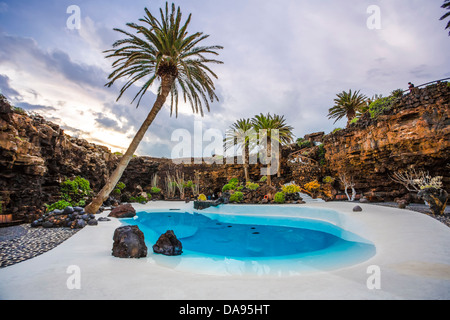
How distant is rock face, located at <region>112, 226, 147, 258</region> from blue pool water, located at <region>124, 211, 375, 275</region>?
13.3 inches

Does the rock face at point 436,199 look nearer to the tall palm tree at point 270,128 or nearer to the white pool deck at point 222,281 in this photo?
the white pool deck at point 222,281

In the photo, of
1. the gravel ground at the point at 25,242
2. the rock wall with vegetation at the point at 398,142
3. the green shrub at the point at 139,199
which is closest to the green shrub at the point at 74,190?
the gravel ground at the point at 25,242

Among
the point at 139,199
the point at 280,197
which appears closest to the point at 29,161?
the point at 139,199

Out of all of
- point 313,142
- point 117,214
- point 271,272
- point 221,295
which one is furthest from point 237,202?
point 313,142

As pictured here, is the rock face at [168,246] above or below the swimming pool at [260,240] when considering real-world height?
above

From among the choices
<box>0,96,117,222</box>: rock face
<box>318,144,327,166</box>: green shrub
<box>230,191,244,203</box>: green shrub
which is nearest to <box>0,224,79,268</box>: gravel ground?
<box>0,96,117,222</box>: rock face

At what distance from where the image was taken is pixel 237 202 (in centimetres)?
1344

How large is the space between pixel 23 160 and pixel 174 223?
19.8 ft

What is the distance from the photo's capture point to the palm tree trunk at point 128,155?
8039mm

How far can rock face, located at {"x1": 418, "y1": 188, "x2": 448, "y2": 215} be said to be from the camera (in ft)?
18.8

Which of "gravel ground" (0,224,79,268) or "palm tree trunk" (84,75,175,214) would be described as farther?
"palm tree trunk" (84,75,175,214)

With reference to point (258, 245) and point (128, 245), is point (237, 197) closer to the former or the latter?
point (258, 245)

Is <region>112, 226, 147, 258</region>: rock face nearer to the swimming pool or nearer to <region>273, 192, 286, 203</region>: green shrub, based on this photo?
the swimming pool
